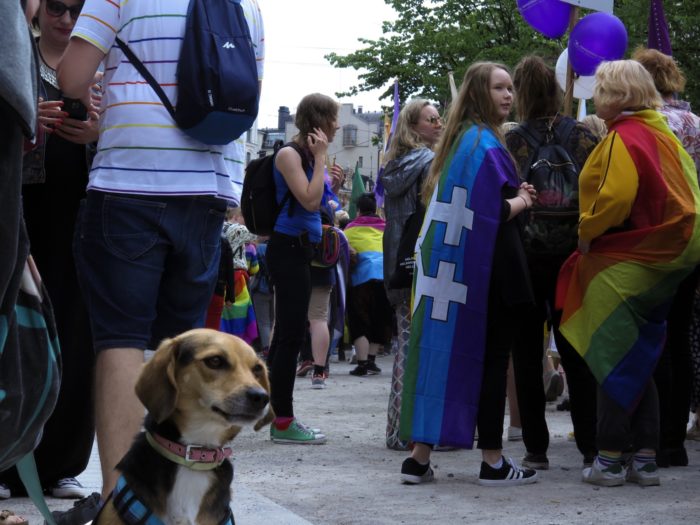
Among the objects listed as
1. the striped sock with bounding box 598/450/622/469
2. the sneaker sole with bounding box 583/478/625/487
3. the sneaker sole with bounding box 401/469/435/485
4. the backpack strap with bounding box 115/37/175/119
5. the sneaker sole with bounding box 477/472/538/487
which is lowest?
the sneaker sole with bounding box 401/469/435/485

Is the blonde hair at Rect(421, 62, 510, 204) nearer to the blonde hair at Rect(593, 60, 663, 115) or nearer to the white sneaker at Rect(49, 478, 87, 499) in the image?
the blonde hair at Rect(593, 60, 663, 115)

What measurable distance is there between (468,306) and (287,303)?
5.64 ft

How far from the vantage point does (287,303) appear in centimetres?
738

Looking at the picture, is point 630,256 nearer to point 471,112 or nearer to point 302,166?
point 471,112

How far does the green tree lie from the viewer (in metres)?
34.4

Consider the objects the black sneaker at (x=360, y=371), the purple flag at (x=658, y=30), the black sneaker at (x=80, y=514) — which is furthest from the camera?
the black sneaker at (x=360, y=371)

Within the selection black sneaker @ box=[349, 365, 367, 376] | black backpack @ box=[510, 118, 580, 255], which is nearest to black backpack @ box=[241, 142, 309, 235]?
black backpack @ box=[510, 118, 580, 255]

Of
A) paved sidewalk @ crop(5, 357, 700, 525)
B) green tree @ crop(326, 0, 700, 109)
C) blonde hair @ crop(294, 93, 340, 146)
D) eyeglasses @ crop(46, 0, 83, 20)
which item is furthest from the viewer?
green tree @ crop(326, 0, 700, 109)

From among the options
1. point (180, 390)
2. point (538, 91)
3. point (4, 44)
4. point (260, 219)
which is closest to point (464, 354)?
point (538, 91)

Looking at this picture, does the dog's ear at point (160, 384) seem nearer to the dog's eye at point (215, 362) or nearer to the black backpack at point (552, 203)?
the dog's eye at point (215, 362)

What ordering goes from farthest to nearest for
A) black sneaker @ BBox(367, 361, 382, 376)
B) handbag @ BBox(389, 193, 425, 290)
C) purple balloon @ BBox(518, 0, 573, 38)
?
→ 1. black sneaker @ BBox(367, 361, 382, 376)
2. purple balloon @ BBox(518, 0, 573, 38)
3. handbag @ BBox(389, 193, 425, 290)

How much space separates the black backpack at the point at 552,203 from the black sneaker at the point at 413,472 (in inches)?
53.3

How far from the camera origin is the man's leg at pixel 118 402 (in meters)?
4.14

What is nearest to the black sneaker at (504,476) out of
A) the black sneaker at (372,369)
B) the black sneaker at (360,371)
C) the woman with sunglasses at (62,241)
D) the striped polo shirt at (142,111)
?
the woman with sunglasses at (62,241)
